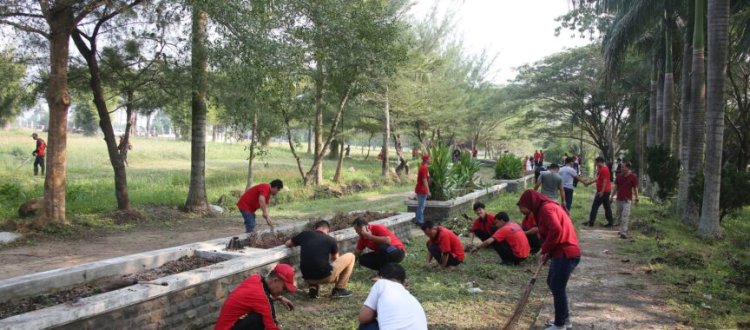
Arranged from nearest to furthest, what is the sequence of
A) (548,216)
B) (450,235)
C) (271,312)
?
(271,312), (548,216), (450,235)

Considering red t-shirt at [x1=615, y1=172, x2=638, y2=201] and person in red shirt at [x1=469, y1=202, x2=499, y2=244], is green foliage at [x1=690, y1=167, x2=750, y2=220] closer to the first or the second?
red t-shirt at [x1=615, y1=172, x2=638, y2=201]

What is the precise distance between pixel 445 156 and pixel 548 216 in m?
8.12

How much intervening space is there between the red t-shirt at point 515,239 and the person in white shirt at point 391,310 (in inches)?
176

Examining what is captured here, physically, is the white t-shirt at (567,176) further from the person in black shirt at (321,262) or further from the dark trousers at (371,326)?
the dark trousers at (371,326)

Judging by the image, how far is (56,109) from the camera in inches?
415

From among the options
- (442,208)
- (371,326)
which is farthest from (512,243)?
(371,326)

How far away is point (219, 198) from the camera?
16.2 m

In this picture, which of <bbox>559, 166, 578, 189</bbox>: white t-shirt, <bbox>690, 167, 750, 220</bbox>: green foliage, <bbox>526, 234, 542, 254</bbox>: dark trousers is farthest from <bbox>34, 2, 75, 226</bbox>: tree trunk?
<bbox>690, 167, 750, 220</bbox>: green foliage

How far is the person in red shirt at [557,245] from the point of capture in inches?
205

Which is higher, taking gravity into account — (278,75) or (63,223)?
(278,75)

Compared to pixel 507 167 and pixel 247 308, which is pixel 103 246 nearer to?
pixel 247 308

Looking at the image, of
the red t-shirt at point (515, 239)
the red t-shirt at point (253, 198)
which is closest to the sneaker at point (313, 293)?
the red t-shirt at point (253, 198)

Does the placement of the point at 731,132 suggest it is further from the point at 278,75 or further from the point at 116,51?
the point at 116,51

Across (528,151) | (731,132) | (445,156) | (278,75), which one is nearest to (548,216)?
(278,75)
